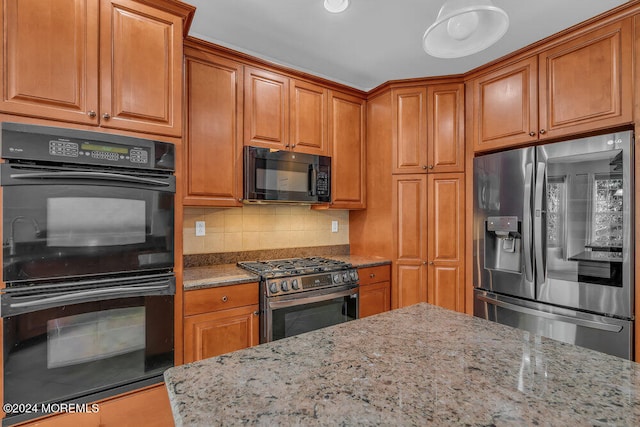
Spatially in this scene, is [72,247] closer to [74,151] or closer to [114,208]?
[114,208]

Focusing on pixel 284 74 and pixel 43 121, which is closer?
pixel 43 121

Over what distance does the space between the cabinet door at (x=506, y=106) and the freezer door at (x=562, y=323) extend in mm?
1218

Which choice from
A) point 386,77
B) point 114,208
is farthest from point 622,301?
point 114,208

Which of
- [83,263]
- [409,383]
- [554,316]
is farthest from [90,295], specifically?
[554,316]

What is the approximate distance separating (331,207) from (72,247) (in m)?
1.88

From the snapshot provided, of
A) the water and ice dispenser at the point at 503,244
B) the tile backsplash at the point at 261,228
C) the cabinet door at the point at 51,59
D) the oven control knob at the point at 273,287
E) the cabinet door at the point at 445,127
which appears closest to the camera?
the cabinet door at the point at 51,59

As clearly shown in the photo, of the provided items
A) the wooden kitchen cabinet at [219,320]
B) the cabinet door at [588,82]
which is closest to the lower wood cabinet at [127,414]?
the wooden kitchen cabinet at [219,320]

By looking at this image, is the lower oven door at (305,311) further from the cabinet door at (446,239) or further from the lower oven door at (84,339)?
the cabinet door at (446,239)

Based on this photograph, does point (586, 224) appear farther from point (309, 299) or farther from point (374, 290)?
point (309, 299)

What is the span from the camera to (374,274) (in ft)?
8.86

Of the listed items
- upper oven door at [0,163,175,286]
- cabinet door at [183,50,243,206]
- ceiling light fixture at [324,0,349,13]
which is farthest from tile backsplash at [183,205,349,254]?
ceiling light fixture at [324,0,349,13]

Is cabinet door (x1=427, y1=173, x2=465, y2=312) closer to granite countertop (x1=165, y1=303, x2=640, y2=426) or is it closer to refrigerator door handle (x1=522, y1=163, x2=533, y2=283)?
refrigerator door handle (x1=522, y1=163, x2=533, y2=283)

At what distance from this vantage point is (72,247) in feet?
4.87

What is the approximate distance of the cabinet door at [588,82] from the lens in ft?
6.11
